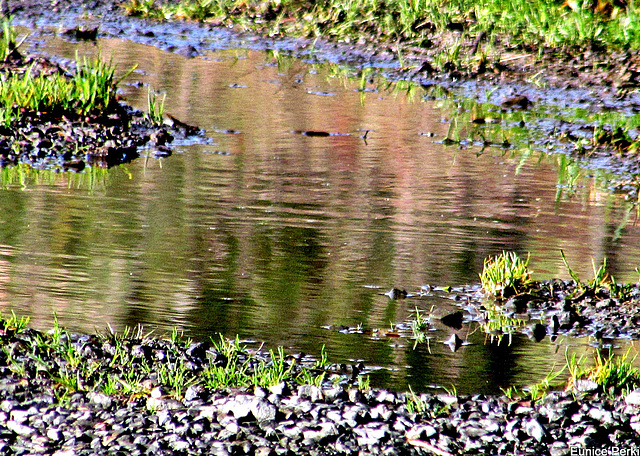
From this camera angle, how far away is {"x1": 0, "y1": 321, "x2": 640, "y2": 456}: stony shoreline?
3.85 metres

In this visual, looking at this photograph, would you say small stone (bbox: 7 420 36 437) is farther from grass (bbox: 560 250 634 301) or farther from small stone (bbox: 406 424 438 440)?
grass (bbox: 560 250 634 301)

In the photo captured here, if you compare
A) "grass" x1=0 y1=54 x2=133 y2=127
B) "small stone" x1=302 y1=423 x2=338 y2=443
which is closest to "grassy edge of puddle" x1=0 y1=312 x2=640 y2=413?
"small stone" x1=302 y1=423 x2=338 y2=443

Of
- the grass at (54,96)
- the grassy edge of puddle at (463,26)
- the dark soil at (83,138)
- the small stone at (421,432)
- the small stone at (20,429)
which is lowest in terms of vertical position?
the small stone at (20,429)

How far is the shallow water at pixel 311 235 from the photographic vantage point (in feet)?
17.0

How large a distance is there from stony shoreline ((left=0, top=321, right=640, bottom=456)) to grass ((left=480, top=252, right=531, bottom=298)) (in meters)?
1.35

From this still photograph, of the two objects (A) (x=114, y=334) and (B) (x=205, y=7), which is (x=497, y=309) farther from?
(B) (x=205, y=7)

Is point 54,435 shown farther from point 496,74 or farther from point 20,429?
point 496,74

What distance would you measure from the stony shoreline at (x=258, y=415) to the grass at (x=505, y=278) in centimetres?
135

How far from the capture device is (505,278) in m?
5.70

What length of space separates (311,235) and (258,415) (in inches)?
111

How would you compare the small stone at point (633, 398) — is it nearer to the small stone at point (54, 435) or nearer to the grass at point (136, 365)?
the grass at point (136, 365)

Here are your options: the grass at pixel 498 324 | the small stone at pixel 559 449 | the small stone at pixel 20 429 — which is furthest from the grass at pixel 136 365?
the grass at pixel 498 324

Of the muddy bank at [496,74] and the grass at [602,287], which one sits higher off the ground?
the muddy bank at [496,74]

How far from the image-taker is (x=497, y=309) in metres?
5.61
